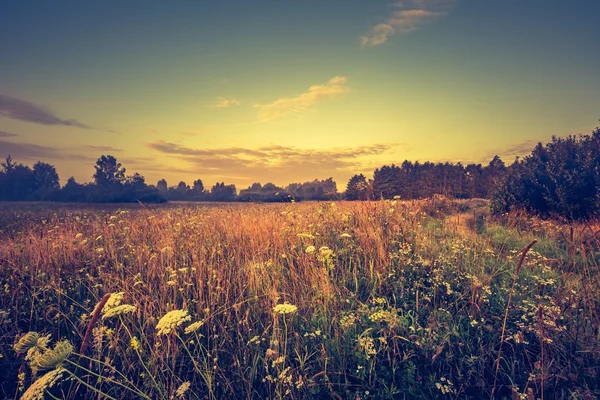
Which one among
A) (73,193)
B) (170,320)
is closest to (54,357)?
(170,320)

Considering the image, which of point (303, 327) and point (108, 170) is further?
point (108, 170)

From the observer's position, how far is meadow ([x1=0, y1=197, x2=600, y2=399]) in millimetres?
2291

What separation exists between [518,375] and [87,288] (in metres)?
5.75

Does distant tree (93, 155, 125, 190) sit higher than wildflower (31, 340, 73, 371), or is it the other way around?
distant tree (93, 155, 125, 190)

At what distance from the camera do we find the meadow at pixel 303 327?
229cm

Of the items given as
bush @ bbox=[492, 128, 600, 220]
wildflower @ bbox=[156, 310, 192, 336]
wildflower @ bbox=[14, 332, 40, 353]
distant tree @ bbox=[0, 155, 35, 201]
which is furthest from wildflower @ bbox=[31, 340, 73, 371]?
distant tree @ bbox=[0, 155, 35, 201]

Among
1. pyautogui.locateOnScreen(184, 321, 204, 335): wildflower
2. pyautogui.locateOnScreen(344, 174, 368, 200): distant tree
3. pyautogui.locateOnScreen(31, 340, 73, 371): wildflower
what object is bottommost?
pyautogui.locateOnScreen(184, 321, 204, 335): wildflower

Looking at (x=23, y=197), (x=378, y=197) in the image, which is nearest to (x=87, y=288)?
(x=378, y=197)

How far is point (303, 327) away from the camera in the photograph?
2.94 m

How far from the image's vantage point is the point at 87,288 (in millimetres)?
4172

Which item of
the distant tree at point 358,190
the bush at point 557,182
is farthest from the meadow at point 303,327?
the bush at point 557,182

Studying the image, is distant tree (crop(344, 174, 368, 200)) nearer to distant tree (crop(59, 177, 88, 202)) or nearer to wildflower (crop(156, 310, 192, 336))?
wildflower (crop(156, 310, 192, 336))

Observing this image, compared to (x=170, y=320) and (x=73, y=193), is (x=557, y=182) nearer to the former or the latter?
(x=170, y=320)

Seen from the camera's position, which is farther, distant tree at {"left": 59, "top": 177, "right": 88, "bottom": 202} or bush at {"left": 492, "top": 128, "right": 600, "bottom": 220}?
distant tree at {"left": 59, "top": 177, "right": 88, "bottom": 202}
